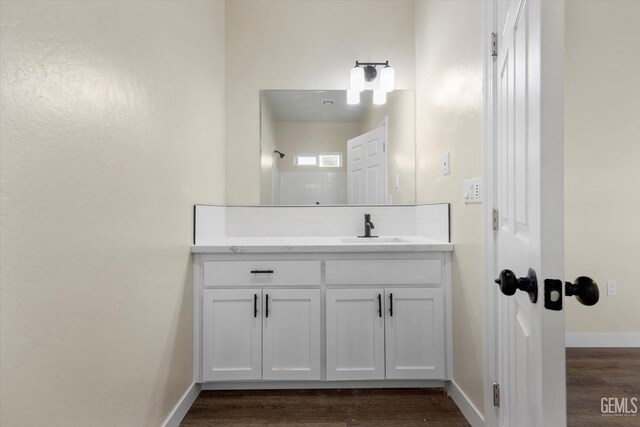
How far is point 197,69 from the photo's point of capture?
6.15ft

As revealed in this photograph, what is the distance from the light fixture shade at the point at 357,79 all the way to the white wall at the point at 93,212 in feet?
3.80

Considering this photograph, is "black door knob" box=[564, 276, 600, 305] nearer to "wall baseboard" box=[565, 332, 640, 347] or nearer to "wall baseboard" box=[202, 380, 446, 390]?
"wall baseboard" box=[565, 332, 640, 347]

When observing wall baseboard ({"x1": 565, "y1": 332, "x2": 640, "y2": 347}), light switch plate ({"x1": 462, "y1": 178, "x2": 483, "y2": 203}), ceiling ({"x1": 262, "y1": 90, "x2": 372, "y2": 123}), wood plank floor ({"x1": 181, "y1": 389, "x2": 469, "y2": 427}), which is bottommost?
wood plank floor ({"x1": 181, "y1": 389, "x2": 469, "y2": 427})

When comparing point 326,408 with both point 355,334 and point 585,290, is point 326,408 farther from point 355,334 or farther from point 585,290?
point 585,290

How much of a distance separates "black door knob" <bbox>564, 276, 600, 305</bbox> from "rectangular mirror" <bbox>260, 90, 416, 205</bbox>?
1.81 m

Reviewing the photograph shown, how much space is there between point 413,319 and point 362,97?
1602 millimetres

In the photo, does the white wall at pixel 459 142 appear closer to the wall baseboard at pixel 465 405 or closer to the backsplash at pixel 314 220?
the wall baseboard at pixel 465 405

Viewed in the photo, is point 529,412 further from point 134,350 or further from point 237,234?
point 237,234

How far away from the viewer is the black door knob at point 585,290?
1.88 feet

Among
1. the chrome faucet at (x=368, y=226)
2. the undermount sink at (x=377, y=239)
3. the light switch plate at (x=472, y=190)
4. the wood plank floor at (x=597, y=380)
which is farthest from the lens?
the chrome faucet at (x=368, y=226)

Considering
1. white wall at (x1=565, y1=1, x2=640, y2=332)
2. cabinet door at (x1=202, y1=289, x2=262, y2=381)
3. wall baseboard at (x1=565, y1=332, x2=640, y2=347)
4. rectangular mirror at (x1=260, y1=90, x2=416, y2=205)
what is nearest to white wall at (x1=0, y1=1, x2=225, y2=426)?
cabinet door at (x1=202, y1=289, x2=262, y2=381)

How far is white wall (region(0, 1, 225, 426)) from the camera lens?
0.75 metres

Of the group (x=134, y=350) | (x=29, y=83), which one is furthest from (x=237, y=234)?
(x=29, y=83)

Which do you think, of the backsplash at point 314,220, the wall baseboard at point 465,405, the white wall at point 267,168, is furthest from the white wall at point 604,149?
the white wall at point 267,168
